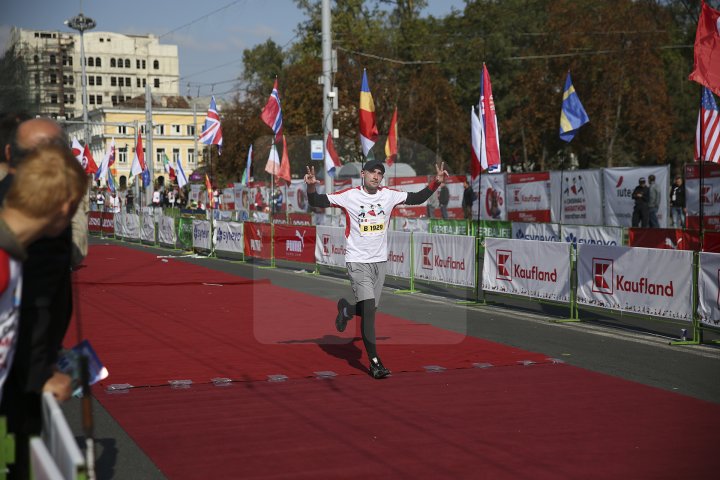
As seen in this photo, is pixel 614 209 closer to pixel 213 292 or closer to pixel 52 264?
pixel 213 292

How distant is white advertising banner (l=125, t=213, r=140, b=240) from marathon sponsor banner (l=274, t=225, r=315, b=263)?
43.5ft

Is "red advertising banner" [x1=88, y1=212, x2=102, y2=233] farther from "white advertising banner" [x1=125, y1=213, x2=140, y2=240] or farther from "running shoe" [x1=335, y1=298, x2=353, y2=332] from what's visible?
"running shoe" [x1=335, y1=298, x2=353, y2=332]

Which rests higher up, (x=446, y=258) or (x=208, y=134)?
(x=208, y=134)

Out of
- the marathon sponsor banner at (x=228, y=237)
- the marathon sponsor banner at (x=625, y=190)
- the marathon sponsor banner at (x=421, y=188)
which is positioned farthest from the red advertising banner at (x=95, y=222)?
the marathon sponsor banner at (x=625, y=190)

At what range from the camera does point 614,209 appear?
2894 centimetres

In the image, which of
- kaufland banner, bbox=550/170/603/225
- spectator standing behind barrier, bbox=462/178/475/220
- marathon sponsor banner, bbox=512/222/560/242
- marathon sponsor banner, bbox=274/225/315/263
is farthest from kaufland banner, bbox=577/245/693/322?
spectator standing behind barrier, bbox=462/178/475/220

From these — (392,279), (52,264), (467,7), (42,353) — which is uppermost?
(467,7)

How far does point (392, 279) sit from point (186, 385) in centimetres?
1238

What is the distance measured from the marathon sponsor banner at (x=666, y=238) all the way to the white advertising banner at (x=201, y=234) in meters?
12.6

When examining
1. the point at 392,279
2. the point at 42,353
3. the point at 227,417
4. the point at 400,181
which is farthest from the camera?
the point at 400,181

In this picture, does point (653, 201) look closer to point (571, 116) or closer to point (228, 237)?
point (571, 116)

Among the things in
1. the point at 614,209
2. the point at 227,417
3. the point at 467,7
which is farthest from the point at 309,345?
the point at 467,7

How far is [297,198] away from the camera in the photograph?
48.5 metres

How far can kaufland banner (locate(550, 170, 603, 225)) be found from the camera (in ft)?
97.3
